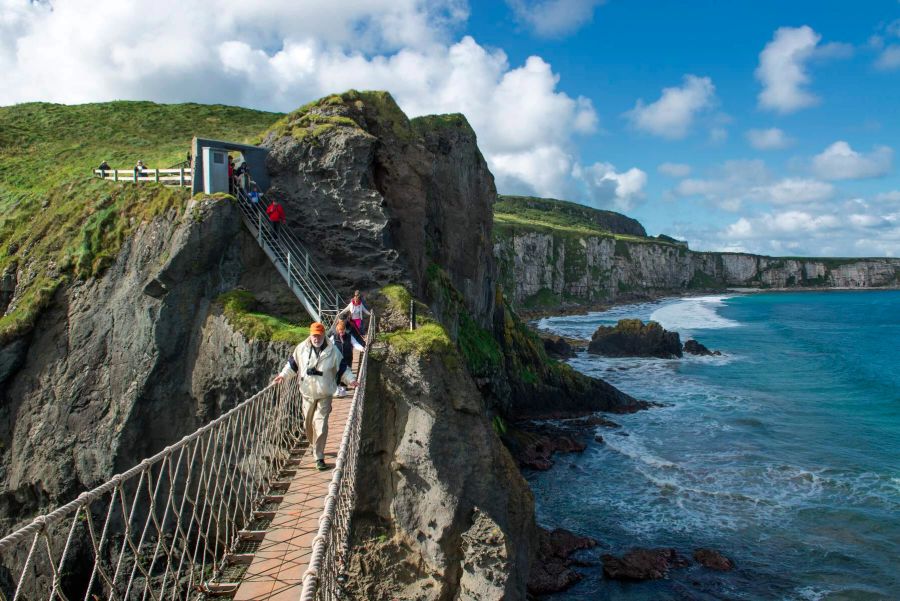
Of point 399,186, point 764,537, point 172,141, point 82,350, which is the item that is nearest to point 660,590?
A: point 764,537

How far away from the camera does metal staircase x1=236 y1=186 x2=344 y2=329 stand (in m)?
16.0

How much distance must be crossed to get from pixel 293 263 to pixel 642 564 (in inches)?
596

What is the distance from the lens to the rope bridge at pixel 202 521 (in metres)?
4.86

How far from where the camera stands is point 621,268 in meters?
137

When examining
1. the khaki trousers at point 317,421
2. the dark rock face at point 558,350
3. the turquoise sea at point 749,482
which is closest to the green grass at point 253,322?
the khaki trousers at point 317,421

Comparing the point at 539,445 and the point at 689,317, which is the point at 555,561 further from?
the point at 689,317

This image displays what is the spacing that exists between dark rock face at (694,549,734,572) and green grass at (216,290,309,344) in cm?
1576

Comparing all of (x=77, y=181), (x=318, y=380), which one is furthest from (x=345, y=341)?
(x=77, y=181)

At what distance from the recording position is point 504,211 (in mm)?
162375

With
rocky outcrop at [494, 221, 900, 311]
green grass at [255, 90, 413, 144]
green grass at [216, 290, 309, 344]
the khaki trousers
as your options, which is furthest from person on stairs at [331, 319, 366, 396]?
rocky outcrop at [494, 221, 900, 311]

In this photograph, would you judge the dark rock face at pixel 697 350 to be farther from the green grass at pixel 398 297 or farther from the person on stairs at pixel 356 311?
the person on stairs at pixel 356 311

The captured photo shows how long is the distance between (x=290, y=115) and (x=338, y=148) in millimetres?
3194

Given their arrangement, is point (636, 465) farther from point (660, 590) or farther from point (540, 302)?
point (540, 302)

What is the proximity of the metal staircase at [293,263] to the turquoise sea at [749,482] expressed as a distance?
11696 millimetres
